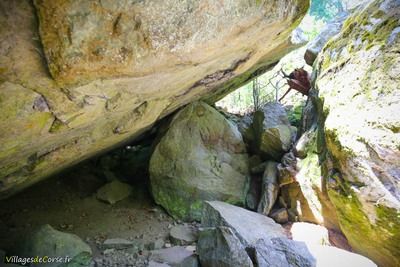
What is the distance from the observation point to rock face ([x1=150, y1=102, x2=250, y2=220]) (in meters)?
6.27

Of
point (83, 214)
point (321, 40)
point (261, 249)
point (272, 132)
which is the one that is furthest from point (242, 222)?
point (321, 40)

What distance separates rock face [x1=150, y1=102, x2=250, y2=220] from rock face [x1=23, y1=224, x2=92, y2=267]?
7.39 ft

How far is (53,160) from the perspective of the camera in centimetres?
440

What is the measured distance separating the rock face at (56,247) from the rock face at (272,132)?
4.12 meters

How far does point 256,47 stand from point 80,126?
2748mm

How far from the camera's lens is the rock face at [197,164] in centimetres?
627

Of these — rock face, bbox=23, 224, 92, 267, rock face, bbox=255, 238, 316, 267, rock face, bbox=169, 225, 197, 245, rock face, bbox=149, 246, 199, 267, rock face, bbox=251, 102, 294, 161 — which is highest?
rock face, bbox=251, 102, 294, 161

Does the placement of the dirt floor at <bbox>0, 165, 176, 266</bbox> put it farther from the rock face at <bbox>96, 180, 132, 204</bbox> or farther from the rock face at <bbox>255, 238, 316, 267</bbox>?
the rock face at <bbox>255, 238, 316, 267</bbox>

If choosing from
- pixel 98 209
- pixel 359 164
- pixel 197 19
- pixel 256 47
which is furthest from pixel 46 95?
pixel 98 209

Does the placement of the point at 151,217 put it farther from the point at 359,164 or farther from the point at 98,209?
the point at 359,164

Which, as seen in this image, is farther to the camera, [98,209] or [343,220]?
[98,209]

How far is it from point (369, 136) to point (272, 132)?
316cm

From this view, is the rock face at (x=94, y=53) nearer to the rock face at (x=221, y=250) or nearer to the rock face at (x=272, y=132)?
the rock face at (x=221, y=250)

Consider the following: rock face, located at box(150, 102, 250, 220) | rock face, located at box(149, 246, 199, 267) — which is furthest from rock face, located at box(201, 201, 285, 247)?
rock face, located at box(150, 102, 250, 220)
